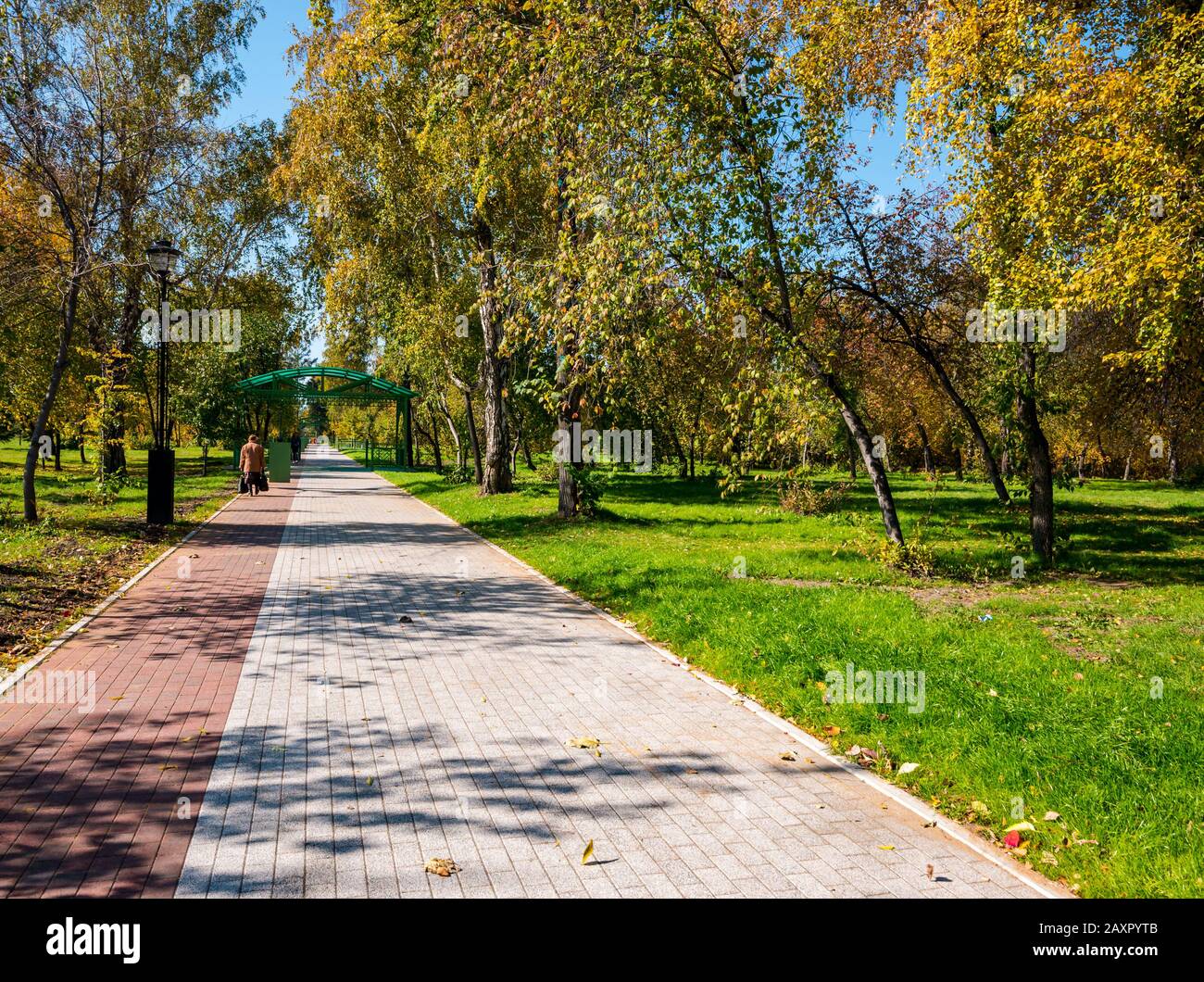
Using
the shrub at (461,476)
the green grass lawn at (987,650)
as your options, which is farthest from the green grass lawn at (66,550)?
the shrub at (461,476)

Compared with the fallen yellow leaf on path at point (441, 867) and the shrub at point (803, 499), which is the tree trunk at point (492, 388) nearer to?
the shrub at point (803, 499)

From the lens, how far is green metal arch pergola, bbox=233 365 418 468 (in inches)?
1297

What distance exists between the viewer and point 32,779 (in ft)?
15.3

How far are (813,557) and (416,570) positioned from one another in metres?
6.09

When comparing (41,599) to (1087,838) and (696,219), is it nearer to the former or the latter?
(696,219)

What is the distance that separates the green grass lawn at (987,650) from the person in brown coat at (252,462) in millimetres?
10556

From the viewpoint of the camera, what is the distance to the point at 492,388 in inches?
943

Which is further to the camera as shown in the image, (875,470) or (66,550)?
(875,470)

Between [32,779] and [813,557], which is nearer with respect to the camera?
[32,779]

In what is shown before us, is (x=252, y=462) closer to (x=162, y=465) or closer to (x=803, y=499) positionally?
(x=162, y=465)

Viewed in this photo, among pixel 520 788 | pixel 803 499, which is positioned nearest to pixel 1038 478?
pixel 803 499

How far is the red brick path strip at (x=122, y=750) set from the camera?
3734 millimetres

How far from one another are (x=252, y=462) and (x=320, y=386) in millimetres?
10235
